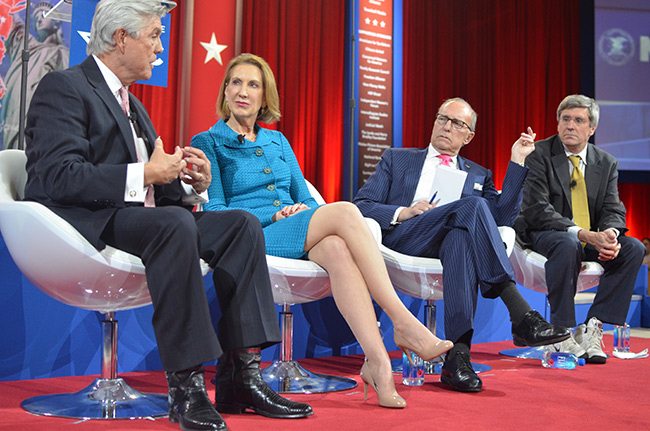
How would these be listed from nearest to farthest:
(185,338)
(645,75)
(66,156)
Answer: (185,338)
(66,156)
(645,75)

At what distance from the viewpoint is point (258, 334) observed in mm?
1782

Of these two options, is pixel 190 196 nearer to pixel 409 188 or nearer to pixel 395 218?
pixel 395 218

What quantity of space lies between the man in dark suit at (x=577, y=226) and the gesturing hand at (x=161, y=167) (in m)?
1.96

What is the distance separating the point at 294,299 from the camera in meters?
2.31

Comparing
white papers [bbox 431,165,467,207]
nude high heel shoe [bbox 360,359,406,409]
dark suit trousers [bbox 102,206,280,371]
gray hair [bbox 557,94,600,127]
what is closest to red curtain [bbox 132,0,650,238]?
gray hair [bbox 557,94,600,127]

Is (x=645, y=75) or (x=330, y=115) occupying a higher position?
(x=645, y=75)

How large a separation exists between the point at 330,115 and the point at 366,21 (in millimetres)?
979

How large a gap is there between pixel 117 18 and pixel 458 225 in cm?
135

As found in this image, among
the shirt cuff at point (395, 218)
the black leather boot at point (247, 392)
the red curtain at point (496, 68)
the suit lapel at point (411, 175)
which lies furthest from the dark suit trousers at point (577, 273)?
the red curtain at point (496, 68)

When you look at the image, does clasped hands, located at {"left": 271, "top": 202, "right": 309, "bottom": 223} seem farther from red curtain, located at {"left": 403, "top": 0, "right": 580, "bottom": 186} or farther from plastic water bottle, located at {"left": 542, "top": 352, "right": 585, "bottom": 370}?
red curtain, located at {"left": 403, "top": 0, "right": 580, "bottom": 186}

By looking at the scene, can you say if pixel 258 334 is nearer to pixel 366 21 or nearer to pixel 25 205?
pixel 25 205

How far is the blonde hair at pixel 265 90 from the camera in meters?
2.66

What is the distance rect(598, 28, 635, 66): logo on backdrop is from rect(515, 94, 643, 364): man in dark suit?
13.1 ft

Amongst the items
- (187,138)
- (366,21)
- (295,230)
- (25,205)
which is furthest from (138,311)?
(366,21)
